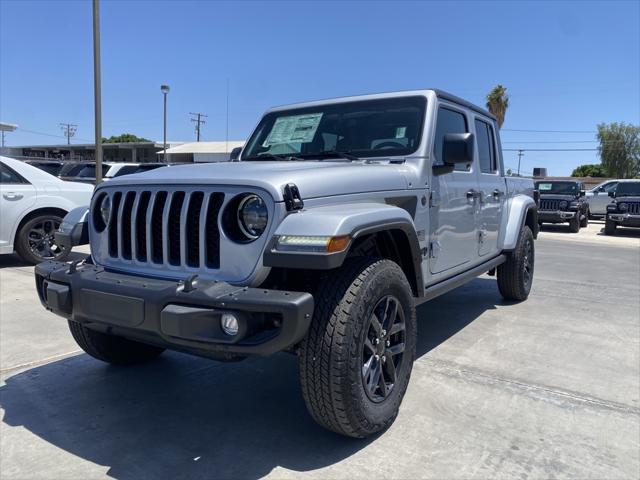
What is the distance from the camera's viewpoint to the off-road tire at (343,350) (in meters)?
2.39

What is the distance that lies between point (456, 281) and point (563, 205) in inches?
534

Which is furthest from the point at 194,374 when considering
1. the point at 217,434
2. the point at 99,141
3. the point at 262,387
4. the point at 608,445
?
the point at 99,141

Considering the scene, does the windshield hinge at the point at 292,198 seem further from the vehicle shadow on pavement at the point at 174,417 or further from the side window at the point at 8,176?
the side window at the point at 8,176

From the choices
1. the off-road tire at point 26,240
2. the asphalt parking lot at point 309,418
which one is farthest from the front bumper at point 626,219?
the off-road tire at point 26,240

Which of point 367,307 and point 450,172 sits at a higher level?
point 450,172

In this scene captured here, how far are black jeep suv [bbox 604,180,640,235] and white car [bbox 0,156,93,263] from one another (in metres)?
14.3

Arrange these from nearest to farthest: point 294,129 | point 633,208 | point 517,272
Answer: point 294,129 → point 517,272 → point 633,208

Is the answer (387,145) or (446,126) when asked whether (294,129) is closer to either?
(387,145)

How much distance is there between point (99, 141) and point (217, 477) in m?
10.1

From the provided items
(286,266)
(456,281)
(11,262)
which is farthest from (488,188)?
(11,262)

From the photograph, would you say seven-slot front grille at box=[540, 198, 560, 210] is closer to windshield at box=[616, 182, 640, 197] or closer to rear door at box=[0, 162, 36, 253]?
windshield at box=[616, 182, 640, 197]

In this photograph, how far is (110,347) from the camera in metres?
3.56

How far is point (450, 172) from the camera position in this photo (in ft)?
12.5

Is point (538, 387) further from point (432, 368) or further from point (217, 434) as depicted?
point (217, 434)
